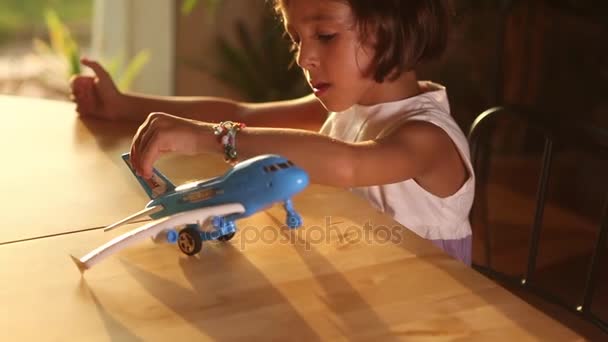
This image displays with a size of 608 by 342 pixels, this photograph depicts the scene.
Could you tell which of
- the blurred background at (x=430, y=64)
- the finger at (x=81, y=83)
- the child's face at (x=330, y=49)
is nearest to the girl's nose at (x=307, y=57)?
the child's face at (x=330, y=49)

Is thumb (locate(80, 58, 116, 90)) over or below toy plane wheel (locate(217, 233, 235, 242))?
over

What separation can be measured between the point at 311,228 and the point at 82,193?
32cm

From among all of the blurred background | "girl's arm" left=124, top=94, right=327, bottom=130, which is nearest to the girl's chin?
"girl's arm" left=124, top=94, right=327, bottom=130

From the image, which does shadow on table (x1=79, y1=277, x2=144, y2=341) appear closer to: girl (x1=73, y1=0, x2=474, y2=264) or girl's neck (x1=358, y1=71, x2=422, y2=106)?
girl (x1=73, y1=0, x2=474, y2=264)

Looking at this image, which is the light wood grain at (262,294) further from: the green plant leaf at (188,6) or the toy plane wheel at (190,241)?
the green plant leaf at (188,6)

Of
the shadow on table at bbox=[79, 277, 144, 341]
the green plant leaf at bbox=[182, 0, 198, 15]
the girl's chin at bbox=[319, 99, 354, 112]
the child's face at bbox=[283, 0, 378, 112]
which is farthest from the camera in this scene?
the green plant leaf at bbox=[182, 0, 198, 15]

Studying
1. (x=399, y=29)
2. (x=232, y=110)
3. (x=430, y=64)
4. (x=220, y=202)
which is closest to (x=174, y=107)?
(x=232, y=110)

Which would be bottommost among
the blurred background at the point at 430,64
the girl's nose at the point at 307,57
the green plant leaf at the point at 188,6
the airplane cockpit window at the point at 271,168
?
the blurred background at the point at 430,64

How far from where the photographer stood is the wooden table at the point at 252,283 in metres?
0.66

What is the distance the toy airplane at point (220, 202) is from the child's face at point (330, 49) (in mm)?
372

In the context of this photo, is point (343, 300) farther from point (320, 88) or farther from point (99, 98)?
point (99, 98)

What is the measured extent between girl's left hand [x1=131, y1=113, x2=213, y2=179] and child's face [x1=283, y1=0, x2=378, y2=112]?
27cm

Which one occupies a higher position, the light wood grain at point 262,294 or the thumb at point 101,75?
the thumb at point 101,75

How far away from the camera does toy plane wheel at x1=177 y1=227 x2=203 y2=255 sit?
768 millimetres
